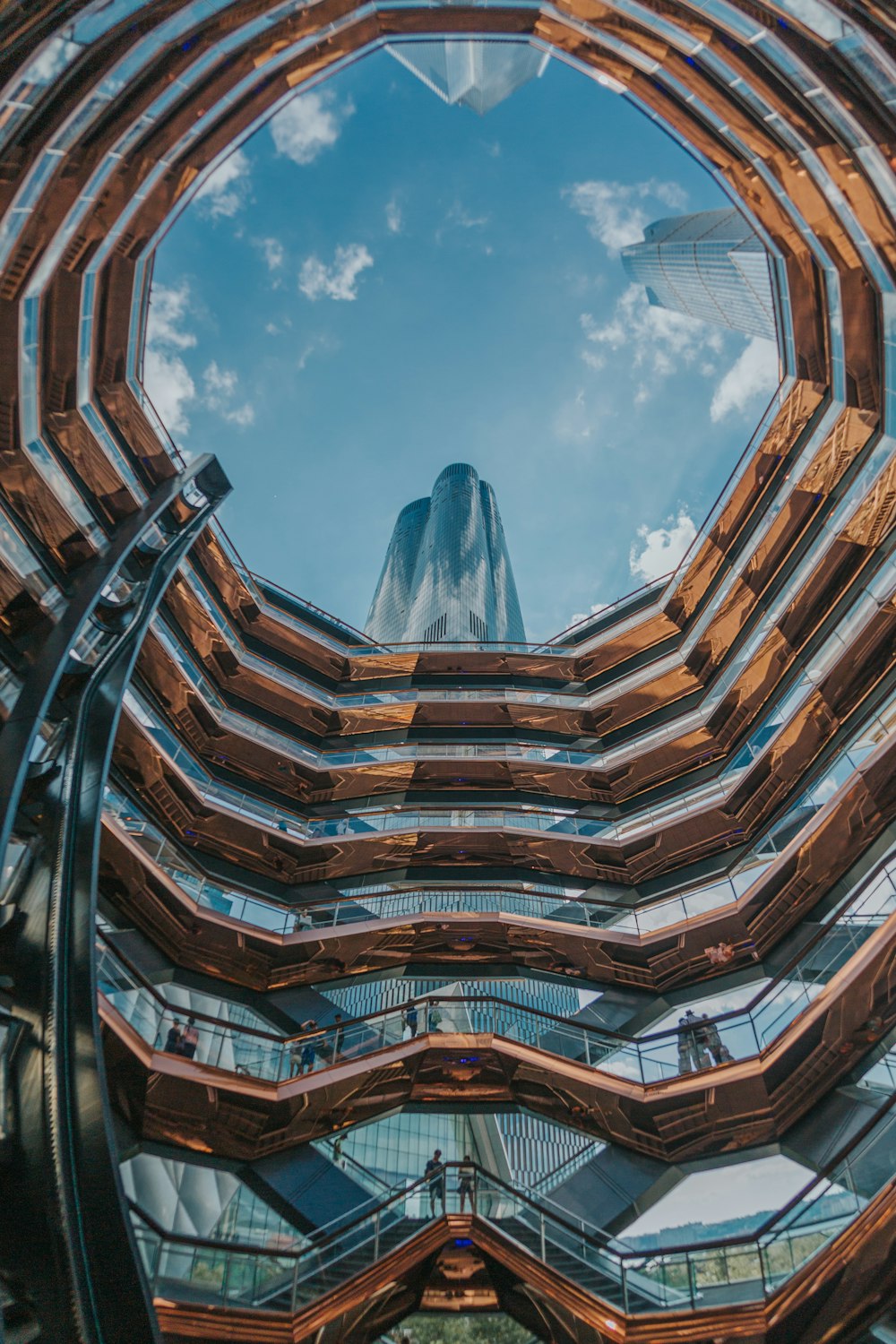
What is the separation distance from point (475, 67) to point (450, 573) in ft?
355

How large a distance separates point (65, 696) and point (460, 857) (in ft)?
46.1

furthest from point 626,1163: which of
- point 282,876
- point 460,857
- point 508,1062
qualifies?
point 282,876

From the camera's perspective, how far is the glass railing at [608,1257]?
8.17 metres

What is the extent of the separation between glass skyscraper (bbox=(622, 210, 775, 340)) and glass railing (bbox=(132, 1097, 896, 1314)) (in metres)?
28.9

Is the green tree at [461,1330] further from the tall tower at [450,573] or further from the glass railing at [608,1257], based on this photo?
the tall tower at [450,573]

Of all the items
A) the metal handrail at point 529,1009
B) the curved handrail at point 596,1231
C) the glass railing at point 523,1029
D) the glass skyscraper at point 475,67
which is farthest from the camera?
the glass skyscraper at point 475,67

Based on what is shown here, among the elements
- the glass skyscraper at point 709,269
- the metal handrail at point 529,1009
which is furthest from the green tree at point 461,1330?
the glass skyscraper at point 709,269

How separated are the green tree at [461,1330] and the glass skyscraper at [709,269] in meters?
31.4

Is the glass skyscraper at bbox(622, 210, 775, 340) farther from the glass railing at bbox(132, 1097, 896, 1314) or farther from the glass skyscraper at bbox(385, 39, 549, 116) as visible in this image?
the glass railing at bbox(132, 1097, 896, 1314)

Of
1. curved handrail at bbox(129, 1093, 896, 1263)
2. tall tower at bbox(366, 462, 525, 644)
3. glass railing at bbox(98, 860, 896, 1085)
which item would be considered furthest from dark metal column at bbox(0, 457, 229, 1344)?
tall tower at bbox(366, 462, 525, 644)

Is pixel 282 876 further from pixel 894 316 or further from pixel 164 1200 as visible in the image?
pixel 894 316

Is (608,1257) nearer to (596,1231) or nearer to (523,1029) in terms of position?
(596,1231)

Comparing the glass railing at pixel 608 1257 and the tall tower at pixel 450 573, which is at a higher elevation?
the tall tower at pixel 450 573

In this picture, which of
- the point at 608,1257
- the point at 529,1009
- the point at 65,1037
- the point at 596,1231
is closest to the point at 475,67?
the point at 529,1009
